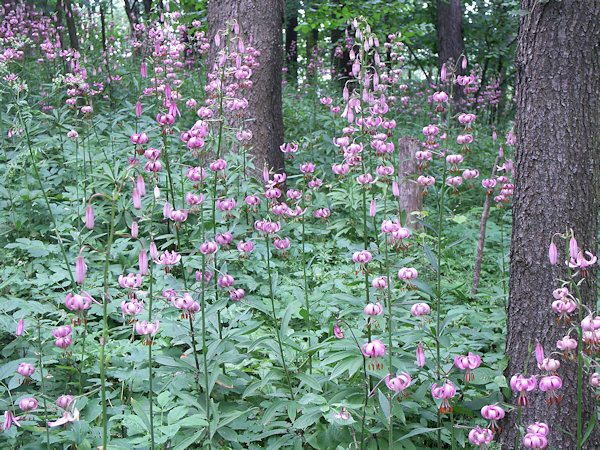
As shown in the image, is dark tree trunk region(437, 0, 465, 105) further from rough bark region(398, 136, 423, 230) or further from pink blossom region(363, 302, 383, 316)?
pink blossom region(363, 302, 383, 316)

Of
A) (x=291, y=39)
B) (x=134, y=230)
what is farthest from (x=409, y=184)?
(x=291, y=39)

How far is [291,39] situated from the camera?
1238cm

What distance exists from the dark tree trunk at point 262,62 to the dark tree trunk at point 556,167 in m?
2.56

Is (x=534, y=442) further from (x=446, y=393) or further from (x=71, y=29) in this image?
(x=71, y=29)

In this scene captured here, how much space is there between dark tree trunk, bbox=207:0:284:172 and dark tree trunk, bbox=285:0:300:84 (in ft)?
21.3

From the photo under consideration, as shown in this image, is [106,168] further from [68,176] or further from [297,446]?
[297,446]

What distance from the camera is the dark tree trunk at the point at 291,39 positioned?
10.4 m

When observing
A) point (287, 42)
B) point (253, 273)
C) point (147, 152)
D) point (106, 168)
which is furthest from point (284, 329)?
point (287, 42)

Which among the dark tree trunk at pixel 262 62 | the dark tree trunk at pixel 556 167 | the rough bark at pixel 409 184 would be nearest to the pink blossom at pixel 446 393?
the dark tree trunk at pixel 556 167

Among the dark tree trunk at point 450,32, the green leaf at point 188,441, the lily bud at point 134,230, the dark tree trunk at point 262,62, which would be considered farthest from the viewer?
the dark tree trunk at point 450,32

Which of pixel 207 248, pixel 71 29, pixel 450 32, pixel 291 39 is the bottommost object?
pixel 207 248

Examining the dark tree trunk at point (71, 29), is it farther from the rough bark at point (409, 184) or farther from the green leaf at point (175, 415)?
the green leaf at point (175, 415)

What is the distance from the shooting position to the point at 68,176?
4.45m

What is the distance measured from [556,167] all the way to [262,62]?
3.06 metres
